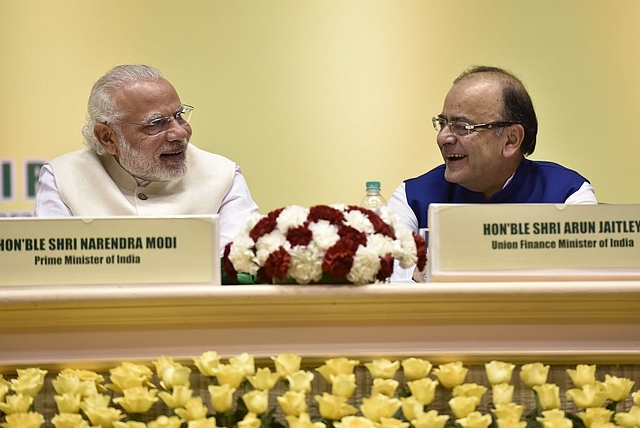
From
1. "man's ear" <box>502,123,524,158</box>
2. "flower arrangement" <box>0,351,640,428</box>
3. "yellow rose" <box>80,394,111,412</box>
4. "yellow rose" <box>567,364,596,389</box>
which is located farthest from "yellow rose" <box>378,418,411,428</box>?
"man's ear" <box>502,123,524,158</box>

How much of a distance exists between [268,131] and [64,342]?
6.55ft

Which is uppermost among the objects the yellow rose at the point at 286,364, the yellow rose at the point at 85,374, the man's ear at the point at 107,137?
the man's ear at the point at 107,137

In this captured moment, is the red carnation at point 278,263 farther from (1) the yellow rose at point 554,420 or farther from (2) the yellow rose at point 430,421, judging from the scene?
(1) the yellow rose at point 554,420

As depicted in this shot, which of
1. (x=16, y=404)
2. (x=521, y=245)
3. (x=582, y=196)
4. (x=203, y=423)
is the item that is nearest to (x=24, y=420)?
(x=16, y=404)

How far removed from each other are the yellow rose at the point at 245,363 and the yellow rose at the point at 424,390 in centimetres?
25

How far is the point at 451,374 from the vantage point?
51.8 inches

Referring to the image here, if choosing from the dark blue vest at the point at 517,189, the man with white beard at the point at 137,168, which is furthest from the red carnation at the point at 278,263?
the dark blue vest at the point at 517,189

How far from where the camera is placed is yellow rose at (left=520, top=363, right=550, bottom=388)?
132cm

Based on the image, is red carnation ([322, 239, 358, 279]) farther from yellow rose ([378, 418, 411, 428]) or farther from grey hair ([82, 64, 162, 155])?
grey hair ([82, 64, 162, 155])

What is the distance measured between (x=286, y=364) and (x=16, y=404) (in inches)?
16.1

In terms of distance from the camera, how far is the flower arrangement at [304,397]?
4.01 feet

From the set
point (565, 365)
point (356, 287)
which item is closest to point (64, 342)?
point (356, 287)

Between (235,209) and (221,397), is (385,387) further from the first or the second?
(235,209)

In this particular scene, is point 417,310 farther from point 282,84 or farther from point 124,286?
point 282,84
